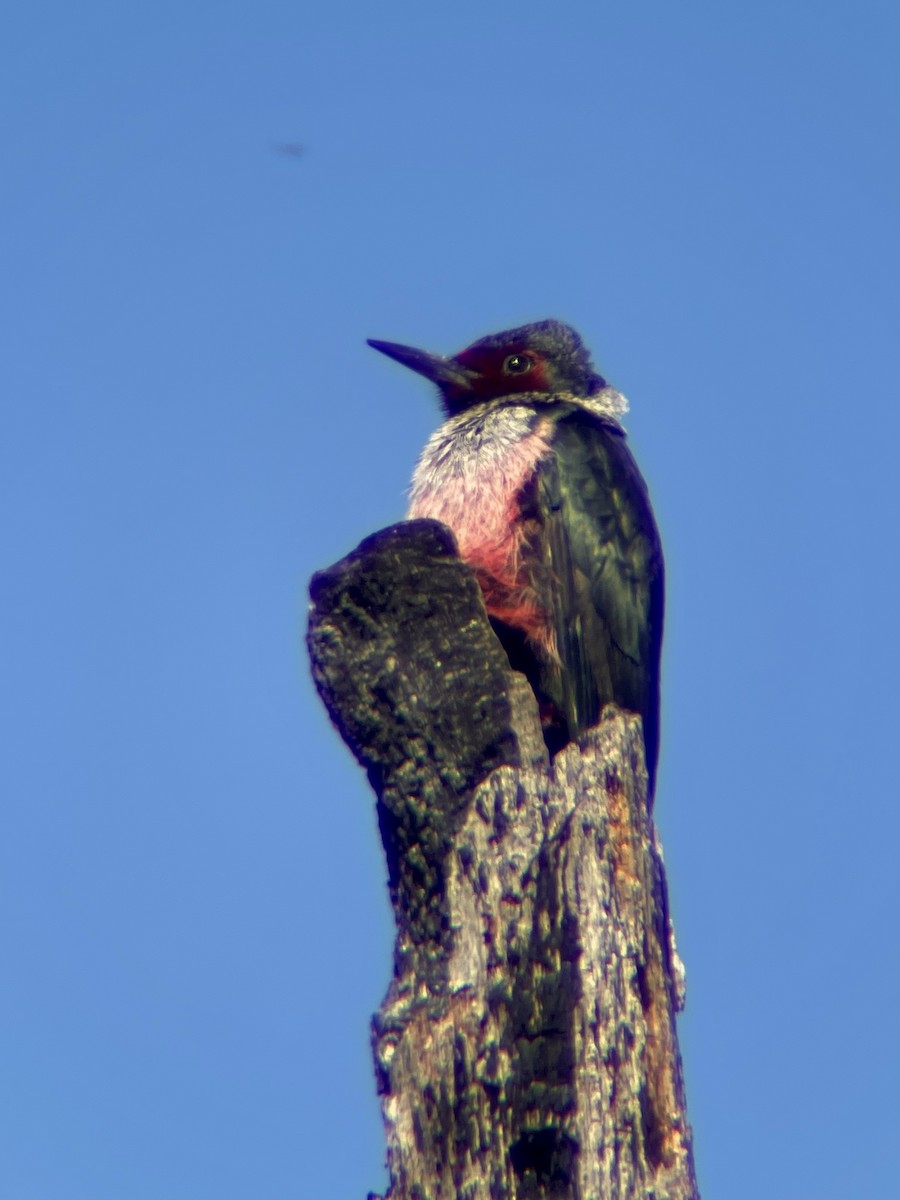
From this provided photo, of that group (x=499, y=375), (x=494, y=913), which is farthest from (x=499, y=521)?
(x=494, y=913)

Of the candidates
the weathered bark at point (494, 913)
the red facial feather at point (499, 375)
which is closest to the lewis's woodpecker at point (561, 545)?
the red facial feather at point (499, 375)

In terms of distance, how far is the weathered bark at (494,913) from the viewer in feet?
11.7

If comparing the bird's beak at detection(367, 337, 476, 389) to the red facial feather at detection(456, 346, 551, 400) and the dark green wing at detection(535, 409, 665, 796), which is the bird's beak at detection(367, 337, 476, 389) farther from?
the dark green wing at detection(535, 409, 665, 796)

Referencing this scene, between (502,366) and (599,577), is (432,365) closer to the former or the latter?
(502,366)

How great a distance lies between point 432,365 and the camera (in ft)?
23.7

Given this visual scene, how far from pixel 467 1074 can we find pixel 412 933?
48 centimetres

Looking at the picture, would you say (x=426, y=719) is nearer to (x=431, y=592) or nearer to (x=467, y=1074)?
(x=431, y=592)

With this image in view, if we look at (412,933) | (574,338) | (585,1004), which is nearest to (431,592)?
(412,933)

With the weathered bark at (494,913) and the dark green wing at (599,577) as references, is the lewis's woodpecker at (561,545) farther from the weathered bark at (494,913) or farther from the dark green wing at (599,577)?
the weathered bark at (494,913)

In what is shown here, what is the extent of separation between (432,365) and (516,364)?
0.40 metres

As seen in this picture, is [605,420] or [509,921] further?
[605,420]

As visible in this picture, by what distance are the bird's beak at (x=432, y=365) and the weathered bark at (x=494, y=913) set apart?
8.64 feet

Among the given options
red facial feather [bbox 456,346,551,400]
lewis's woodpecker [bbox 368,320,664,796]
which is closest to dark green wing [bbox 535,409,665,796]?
lewis's woodpecker [bbox 368,320,664,796]

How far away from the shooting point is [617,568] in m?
5.96
